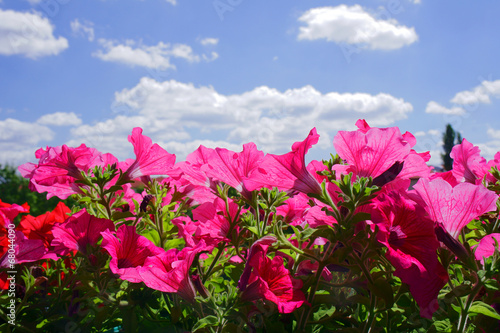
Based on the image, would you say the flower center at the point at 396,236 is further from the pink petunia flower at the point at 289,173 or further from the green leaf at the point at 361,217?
the pink petunia flower at the point at 289,173

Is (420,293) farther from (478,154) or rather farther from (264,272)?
(478,154)

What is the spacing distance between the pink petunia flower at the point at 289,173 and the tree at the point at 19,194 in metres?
13.3

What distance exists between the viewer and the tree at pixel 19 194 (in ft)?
41.6

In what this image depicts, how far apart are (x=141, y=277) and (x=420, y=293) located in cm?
64

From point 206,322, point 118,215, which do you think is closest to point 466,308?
point 206,322

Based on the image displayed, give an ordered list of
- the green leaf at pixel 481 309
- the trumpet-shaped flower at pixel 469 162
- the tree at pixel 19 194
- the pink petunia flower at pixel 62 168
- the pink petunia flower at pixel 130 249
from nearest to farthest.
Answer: the green leaf at pixel 481 309 → the pink petunia flower at pixel 130 249 → the pink petunia flower at pixel 62 168 → the trumpet-shaped flower at pixel 469 162 → the tree at pixel 19 194

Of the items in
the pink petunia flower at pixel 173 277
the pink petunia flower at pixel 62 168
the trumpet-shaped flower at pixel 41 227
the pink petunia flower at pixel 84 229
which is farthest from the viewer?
the trumpet-shaped flower at pixel 41 227

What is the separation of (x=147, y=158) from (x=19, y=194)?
46.5 feet

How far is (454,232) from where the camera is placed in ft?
2.88

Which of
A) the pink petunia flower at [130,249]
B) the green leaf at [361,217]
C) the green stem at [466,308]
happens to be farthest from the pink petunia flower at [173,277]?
the green stem at [466,308]

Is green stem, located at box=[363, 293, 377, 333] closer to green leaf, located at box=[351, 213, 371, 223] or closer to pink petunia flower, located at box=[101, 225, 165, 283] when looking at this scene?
green leaf, located at box=[351, 213, 371, 223]

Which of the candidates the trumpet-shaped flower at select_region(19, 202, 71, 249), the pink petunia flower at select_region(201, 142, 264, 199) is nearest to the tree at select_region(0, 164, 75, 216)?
the trumpet-shaped flower at select_region(19, 202, 71, 249)

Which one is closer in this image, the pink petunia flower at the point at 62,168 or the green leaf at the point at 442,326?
the green leaf at the point at 442,326

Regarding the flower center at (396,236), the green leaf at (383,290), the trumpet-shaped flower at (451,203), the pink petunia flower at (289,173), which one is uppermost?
the pink petunia flower at (289,173)
